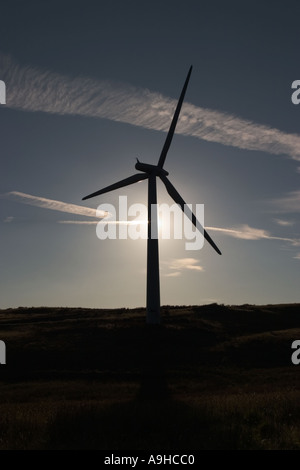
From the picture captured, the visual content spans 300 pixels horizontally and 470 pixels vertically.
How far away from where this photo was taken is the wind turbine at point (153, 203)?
2029 inches

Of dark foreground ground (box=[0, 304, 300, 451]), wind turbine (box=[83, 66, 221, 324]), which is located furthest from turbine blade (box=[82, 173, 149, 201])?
dark foreground ground (box=[0, 304, 300, 451])

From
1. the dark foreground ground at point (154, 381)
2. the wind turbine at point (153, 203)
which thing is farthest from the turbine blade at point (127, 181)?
the dark foreground ground at point (154, 381)

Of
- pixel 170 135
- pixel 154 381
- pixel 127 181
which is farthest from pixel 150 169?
pixel 154 381

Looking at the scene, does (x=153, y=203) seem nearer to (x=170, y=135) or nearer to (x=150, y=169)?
(x=150, y=169)

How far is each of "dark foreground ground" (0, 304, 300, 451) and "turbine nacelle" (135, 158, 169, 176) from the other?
62.4 ft

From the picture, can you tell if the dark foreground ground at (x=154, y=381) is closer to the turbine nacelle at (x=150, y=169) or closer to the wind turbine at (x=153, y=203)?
the wind turbine at (x=153, y=203)

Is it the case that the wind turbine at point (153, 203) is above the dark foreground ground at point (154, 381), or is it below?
above

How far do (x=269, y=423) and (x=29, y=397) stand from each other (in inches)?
858

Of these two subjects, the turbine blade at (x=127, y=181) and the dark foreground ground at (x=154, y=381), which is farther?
the turbine blade at (x=127, y=181)

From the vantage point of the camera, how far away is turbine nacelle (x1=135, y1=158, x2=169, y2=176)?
184 feet

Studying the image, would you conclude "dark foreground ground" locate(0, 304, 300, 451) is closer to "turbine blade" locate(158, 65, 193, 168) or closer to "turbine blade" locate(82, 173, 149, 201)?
"turbine blade" locate(82, 173, 149, 201)

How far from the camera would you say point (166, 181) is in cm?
5681

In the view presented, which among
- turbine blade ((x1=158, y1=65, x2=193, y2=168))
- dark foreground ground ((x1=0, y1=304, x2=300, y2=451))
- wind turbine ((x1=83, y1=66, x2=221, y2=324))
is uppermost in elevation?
turbine blade ((x1=158, y1=65, x2=193, y2=168))
